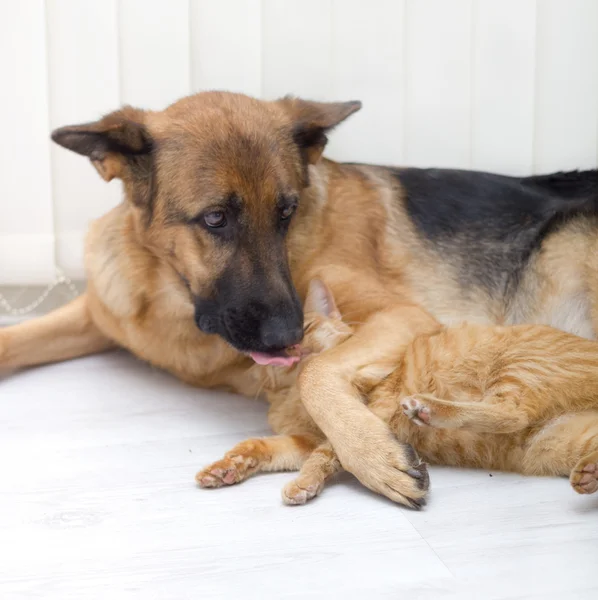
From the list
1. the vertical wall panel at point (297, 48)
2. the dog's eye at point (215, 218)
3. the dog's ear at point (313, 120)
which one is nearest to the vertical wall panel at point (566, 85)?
the vertical wall panel at point (297, 48)

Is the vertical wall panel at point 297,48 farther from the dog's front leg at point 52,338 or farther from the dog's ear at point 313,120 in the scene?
the dog's front leg at point 52,338

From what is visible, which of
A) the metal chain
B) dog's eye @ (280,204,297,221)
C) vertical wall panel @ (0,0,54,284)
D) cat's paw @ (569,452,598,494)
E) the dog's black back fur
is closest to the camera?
cat's paw @ (569,452,598,494)

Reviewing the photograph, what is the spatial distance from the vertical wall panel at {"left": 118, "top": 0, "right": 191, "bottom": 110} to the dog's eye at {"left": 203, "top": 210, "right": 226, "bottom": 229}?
93cm

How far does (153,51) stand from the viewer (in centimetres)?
268

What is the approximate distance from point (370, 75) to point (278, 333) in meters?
1.31

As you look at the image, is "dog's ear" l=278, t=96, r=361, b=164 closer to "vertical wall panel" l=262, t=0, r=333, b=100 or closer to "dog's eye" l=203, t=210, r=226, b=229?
"dog's eye" l=203, t=210, r=226, b=229

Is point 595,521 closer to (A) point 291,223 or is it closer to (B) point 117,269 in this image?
(A) point 291,223

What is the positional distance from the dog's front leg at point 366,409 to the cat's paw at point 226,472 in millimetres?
196

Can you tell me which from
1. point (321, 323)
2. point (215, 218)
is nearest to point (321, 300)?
point (321, 323)

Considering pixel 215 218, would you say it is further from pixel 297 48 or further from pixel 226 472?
pixel 297 48

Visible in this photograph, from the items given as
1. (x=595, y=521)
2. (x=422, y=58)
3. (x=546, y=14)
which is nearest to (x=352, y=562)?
(x=595, y=521)

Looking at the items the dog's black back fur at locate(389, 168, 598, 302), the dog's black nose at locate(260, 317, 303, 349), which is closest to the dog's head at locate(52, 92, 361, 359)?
the dog's black nose at locate(260, 317, 303, 349)

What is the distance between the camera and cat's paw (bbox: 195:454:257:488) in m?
1.71

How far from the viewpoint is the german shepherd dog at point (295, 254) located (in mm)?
1915
